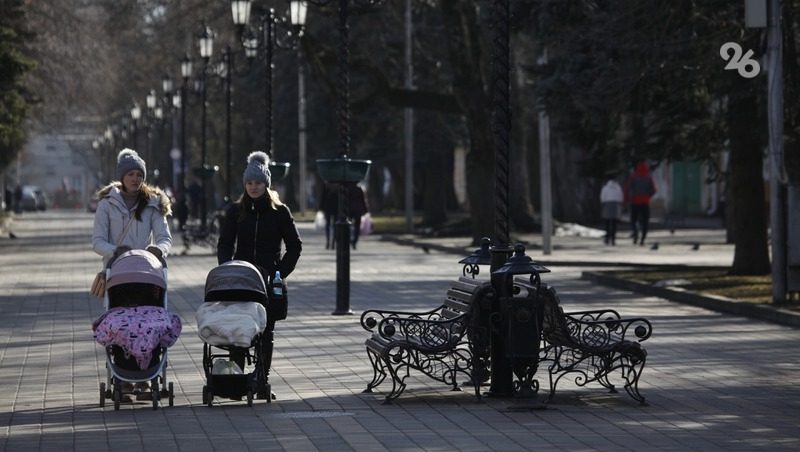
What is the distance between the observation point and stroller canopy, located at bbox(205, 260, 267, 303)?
12.6 m

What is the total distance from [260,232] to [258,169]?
46 cm

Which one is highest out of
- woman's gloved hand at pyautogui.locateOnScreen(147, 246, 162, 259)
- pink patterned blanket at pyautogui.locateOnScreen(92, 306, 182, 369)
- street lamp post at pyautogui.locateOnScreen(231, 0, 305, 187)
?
street lamp post at pyautogui.locateOnScreen(231, 0, 305, 187)

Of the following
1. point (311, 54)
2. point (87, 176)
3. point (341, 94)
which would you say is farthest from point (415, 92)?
point (87, 176)

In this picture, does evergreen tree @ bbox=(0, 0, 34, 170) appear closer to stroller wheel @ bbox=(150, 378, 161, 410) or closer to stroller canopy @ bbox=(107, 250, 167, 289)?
→ stroller canopy @ bbox=(107, 250, 167, 289)

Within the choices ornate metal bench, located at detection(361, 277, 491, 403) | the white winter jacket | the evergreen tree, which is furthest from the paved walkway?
the evergreen tree

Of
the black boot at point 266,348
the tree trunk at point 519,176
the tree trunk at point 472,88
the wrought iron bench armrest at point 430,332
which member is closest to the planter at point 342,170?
the black boot at point 266,348

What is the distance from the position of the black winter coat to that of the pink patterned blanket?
3.23 feet

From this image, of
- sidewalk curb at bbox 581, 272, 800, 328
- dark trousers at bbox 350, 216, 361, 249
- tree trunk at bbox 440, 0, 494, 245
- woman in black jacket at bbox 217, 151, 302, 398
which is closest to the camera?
woman in black jacket at bbox 217, 151, 302, 398

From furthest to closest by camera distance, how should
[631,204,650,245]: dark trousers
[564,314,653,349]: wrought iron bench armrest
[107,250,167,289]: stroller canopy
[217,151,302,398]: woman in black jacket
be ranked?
[631,204,650,245]: dark trousers → [217,151,302,398]: woman in black jacket → [564,314,653,349]: wrought iron bench armrest → [107,250,167,289]: stroller canopy

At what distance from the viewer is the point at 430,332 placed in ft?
42.9

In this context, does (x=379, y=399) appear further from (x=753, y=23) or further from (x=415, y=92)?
(x=415, y=92)

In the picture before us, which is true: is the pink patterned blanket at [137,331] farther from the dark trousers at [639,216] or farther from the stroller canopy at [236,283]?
the dark trousers at [639,216]

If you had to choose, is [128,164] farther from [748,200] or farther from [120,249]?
[748,200]

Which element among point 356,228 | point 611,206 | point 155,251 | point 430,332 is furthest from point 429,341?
point 611,206
